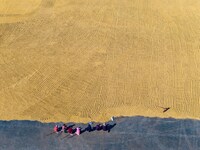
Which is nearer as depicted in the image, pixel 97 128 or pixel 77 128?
pixel 77 128

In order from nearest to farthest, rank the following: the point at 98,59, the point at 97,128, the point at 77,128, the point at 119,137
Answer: the point at 119,137, the point at 77,128, the point at 97,128, the point at 98,59

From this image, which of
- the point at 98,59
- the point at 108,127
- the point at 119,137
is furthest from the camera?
the point at 98,59

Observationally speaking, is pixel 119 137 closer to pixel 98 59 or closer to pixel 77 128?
pixel 77 128

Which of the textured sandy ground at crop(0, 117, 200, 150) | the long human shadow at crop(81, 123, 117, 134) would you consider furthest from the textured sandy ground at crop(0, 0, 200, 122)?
the textured sandy ground at crop(0, 117, 200, 150)

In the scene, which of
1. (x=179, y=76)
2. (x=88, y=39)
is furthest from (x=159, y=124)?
(x=88, y=39)

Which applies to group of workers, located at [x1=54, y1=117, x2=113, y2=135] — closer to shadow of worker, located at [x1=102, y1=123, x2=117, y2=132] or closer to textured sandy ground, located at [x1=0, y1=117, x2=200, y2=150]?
shadow of worker, located at [x1=102, y1=123, x2=117, y2=132]

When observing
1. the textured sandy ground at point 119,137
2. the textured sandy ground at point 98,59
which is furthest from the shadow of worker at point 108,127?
the textured sandy ground at point 98,59

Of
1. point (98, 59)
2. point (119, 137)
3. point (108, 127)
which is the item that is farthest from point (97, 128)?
point (98, 59)
